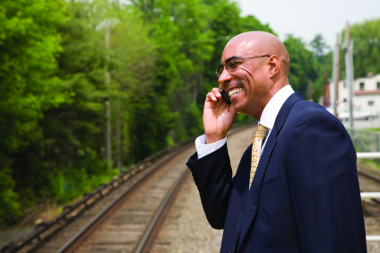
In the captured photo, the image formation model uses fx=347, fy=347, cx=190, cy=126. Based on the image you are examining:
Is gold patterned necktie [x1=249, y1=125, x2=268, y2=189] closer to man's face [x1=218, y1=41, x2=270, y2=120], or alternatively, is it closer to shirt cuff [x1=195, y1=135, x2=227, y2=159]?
man's face [x1=218, y1=41, x2=270, y2=120]

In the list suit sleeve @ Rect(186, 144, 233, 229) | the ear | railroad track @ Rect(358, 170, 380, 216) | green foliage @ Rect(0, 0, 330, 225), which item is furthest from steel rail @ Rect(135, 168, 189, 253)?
the ear

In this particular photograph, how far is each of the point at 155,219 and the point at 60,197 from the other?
12.7m

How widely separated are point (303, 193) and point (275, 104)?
0.44 meters

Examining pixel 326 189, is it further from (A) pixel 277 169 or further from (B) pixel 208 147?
(B) pixel 208 147

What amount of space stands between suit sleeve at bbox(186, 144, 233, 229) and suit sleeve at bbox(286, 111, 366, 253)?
57 cm

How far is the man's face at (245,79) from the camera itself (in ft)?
4.78

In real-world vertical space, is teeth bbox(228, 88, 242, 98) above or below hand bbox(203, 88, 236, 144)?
above

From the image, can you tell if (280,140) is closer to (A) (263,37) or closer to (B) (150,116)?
(A) (263,37)

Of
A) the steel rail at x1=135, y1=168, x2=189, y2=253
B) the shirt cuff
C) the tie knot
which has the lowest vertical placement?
the steel rail at x1=135, y1=168, x2=189, y2=253

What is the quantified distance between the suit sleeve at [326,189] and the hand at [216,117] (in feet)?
1.93

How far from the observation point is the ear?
1.43m

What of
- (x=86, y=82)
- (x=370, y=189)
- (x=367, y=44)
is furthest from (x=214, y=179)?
(x=367, y=44)

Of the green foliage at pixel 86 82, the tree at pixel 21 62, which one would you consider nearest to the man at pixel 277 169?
the green foliage at pixel 86 82

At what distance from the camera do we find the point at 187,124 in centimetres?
3822
